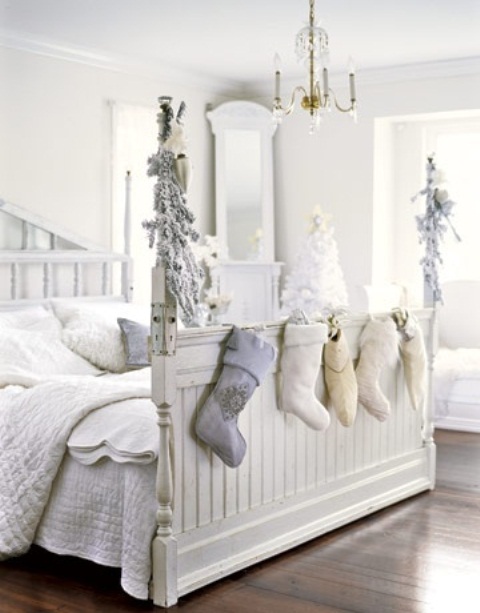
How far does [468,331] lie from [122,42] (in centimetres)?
327

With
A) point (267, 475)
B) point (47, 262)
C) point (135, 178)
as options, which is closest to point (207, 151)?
point (135, 178)

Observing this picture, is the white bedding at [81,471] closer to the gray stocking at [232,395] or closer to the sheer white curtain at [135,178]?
the gray stocking at [232,395]

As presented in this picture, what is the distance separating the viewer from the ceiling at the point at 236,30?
16.8 feet

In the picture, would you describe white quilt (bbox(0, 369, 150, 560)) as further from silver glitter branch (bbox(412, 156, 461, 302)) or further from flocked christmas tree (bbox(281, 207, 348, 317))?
flocked christmas tree (bbox(281, 207, 348, 317))

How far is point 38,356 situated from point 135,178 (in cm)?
217

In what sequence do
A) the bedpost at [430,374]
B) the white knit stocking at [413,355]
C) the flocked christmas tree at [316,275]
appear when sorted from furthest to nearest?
the flocked christmas tree at [316,275], the bedpost at [430,374], the white knit stocking at [413,355]

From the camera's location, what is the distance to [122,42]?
5.99 metres

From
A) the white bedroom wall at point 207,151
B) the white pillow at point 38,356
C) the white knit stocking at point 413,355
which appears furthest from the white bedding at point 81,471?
the white bedroom wall at point 207,151

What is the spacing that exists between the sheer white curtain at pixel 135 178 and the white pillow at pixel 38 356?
1682 mm

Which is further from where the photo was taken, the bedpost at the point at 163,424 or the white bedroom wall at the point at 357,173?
the white bedroom wall at the point at 357,173

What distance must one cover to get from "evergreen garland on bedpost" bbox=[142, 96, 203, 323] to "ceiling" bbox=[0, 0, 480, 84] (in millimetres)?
1930

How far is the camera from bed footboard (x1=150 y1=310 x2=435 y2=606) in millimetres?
3381

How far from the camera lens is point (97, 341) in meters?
5.07

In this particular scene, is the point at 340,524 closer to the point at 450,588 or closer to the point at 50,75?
the point at 450,588
